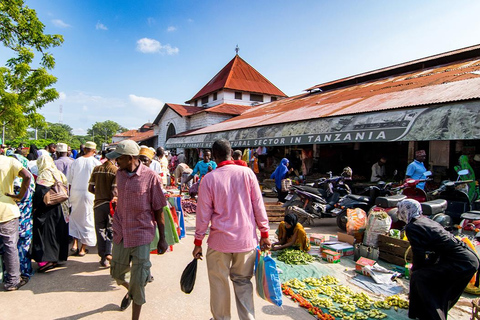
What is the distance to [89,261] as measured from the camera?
15.2 feet

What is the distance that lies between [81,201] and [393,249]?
5132 mm

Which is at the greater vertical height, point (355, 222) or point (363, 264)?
point (355, 222)

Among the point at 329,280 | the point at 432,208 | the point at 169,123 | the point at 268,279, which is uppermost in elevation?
the point at 169,123

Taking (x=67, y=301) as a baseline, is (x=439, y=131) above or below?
above

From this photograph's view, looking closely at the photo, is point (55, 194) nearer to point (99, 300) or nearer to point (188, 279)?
point (99, 300)

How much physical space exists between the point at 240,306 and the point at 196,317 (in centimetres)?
76

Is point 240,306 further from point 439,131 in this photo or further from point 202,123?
point 202,123

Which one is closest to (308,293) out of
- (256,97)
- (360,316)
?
(360,316)

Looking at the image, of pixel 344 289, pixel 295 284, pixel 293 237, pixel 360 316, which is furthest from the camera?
pixel 293 237

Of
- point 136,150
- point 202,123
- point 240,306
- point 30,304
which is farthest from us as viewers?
point 202,123

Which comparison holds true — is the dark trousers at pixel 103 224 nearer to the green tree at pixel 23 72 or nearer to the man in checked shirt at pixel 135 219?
the man in checked shirt at pixel 135 219

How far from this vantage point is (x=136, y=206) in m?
2.89

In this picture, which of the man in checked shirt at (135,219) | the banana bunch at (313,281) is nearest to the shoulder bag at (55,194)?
the man in checked shirt at (135,219)

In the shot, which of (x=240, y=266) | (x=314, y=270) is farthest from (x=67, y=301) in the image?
(x=314, y=270)
